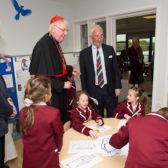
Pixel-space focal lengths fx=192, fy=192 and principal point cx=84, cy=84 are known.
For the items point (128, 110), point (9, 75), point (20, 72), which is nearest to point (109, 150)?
point (128, 110)

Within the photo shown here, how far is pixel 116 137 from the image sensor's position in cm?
125

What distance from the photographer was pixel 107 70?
2463 mm

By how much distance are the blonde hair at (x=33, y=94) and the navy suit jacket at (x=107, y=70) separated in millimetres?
1144

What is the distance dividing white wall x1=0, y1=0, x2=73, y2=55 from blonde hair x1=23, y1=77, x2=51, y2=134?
2358 mm

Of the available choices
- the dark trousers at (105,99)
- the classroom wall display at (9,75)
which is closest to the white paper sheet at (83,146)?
the dark trousers at (105,99)

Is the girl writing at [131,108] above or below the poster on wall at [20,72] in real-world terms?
below

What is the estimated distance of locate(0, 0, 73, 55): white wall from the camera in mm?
3412

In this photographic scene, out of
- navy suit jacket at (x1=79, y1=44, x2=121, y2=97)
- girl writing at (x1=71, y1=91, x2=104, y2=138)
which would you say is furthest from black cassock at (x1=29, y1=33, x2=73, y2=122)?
navy suit jacket at (x1=79, y1=44, x2=121, y2=97)

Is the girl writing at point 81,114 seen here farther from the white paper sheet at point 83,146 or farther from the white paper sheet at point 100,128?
the white paper sheet at point 83,146

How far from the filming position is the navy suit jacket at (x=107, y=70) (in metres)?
2.46

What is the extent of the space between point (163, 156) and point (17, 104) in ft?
8.92

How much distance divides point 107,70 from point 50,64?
2.78ft

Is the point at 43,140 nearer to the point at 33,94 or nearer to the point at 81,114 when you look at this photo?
the point at 33,94

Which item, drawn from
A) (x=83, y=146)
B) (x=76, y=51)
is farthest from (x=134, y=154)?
(x=76, y=51)
